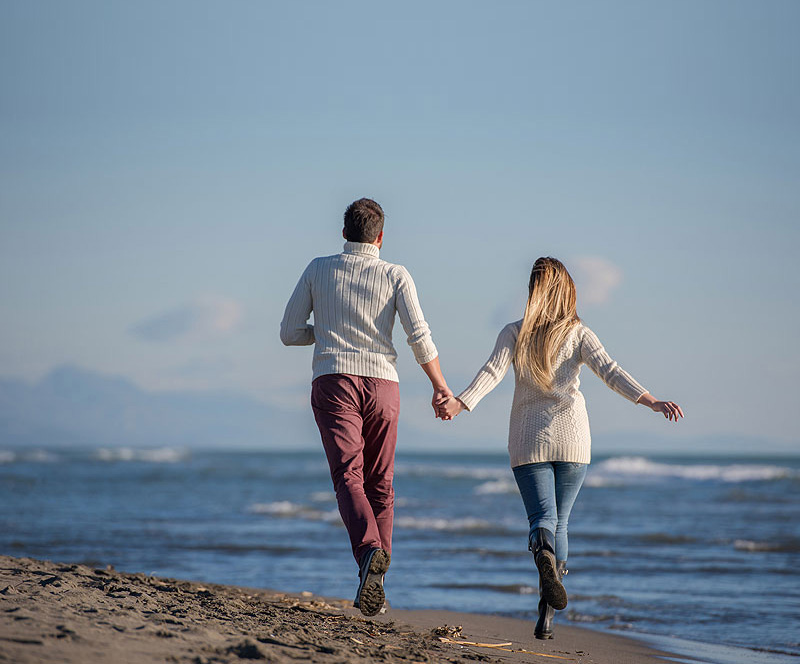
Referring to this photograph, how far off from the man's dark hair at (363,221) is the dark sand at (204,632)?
1.77 metres

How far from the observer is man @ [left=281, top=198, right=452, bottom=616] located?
3807mm

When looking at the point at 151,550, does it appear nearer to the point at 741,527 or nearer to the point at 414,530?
the point at 414,530

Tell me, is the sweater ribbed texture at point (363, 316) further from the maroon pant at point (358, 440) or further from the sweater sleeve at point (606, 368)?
the sweater sleeve at point (606, 368)

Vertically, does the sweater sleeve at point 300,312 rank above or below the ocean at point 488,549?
above

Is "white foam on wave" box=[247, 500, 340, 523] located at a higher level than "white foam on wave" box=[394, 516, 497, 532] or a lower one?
lower

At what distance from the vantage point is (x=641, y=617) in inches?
227

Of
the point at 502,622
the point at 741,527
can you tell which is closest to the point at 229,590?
the point at 502,622

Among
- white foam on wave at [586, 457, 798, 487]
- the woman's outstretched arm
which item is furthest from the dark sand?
white foam on wave at [586, 457, 798, 487]

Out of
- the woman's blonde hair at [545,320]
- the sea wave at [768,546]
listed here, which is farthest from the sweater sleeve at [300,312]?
the sea wave at [768,546]

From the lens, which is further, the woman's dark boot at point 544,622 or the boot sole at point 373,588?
the woman's dark boot at point 544,622

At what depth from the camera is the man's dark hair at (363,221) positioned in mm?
3973

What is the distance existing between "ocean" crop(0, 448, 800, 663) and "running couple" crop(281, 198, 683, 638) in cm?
168

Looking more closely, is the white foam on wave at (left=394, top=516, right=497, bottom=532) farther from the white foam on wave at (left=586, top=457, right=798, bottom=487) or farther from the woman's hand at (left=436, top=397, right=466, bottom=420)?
the white foam on wave at (left=586, top=457, right=798, bottom=487)

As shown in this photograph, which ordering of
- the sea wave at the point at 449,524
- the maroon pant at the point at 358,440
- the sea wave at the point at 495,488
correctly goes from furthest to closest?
the sea wave at the point at 495,488 < the sea wave at the point at 449,524 < the maroon pant at the point at 358,440
